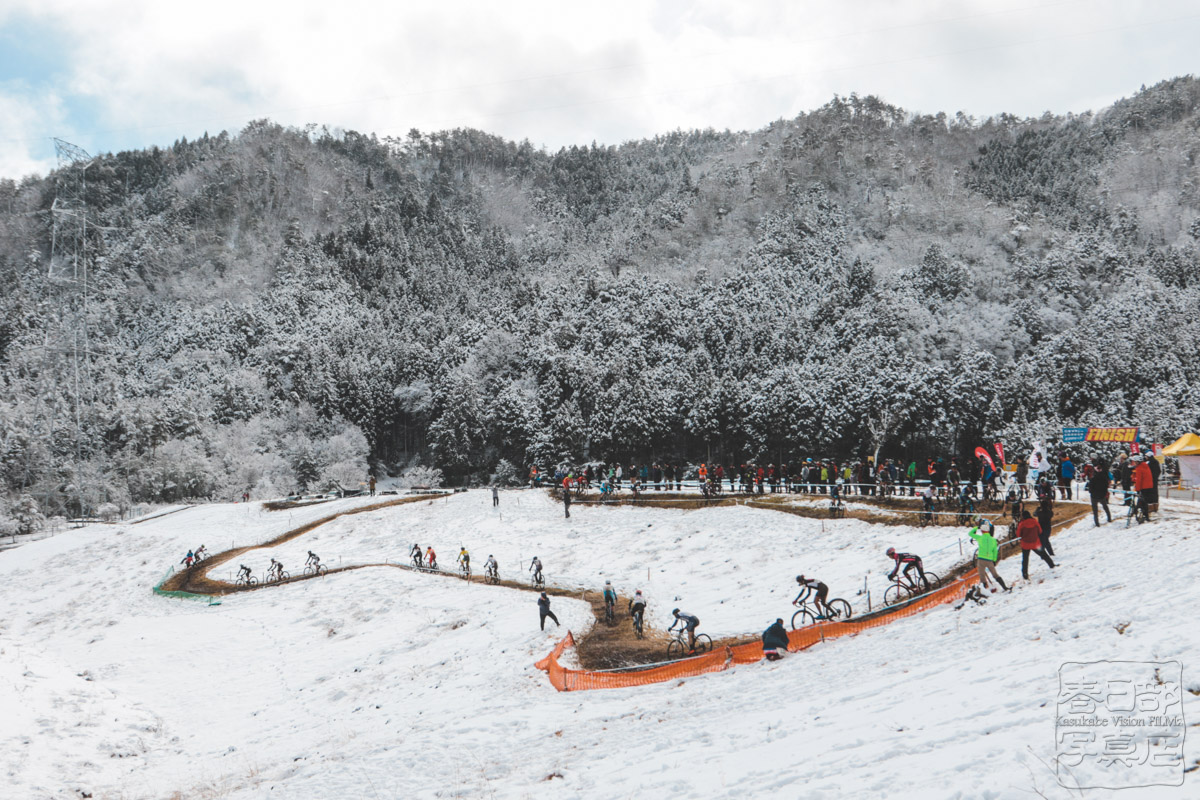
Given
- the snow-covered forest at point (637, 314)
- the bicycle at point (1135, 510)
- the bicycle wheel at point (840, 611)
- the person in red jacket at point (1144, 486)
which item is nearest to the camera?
the person in red jacket at point (1144, 486)

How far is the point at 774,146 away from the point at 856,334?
90775 mm

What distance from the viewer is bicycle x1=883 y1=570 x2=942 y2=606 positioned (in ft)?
68.1

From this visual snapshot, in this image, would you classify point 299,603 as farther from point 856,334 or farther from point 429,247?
point 429,247

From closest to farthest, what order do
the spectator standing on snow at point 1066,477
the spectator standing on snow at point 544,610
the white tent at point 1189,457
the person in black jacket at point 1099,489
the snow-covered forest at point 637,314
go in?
1. the person in black jacket at point 1099,489
2. the spectator standing on snow at point 544,610
3. the spectator standing on snow at point 1066,477
4. the white tent at point 1189,457
5. the snow-covered forest at point 637,314

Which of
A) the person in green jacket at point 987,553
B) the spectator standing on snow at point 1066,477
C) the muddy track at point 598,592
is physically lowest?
the muddy track at point 598,592

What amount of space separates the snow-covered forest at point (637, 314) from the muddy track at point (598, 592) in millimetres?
29442

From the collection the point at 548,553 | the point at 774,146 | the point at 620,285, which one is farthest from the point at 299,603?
the point at 774,146

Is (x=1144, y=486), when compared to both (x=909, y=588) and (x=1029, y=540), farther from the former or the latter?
(x=909, y=588)

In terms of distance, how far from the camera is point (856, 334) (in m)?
87.1

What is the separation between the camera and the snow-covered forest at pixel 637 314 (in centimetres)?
7394

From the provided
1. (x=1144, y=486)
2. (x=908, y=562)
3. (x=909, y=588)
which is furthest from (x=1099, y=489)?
(x=909, y=588)

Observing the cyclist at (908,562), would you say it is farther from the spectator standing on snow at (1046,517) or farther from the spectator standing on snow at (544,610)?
the spectator standing on snow at (544,610)

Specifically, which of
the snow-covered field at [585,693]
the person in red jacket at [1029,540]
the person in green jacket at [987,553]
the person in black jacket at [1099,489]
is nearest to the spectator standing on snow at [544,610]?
the snow-covered field at [585,693]

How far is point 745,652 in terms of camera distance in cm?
1867
